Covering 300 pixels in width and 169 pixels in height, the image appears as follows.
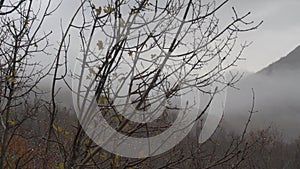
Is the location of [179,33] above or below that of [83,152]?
above

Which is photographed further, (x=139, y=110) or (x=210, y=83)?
(x=210, y=83)

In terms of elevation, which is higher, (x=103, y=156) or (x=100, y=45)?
(x=100, y=45)

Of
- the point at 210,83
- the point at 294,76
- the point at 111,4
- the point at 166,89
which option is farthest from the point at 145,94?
the point at 294,76

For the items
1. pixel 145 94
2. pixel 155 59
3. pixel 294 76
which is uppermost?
pixel 294 76

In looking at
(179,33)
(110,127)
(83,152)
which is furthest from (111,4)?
(83,152)

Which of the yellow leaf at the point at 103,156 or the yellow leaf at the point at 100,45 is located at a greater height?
the yellow leaf at the point at 100,45

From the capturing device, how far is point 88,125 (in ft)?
6.35

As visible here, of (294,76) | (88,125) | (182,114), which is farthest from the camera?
(294,76)

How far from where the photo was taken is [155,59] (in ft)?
7.45

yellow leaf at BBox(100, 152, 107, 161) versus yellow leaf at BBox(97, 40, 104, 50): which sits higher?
yellow leaf at BBox(97, 40, 104, 50)

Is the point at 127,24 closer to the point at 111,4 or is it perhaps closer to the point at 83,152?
the point at 111,4

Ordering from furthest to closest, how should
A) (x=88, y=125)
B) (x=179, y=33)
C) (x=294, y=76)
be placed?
(x=294, y=76) < (x=179, y=33) < (x=88, y=125)

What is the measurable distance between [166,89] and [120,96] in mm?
307

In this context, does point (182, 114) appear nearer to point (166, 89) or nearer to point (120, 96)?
point (166, 89)
